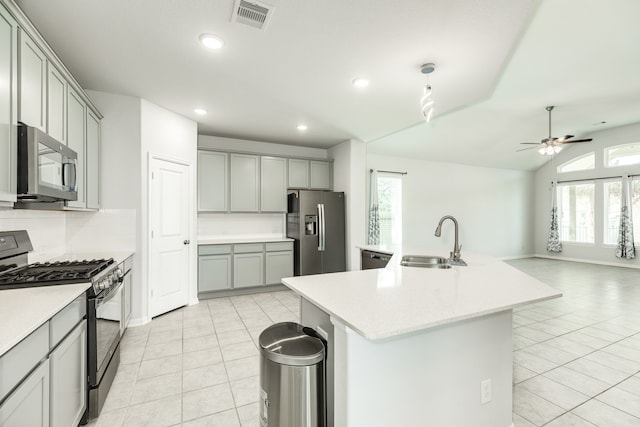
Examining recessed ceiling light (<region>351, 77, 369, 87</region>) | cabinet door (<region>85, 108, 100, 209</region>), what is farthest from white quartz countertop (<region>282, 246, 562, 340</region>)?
cabinet door (<region>85, 108, 100, 209</region>)

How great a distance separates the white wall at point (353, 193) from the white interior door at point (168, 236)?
2636mm

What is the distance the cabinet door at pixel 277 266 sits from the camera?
484cm

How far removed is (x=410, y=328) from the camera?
110 centimetres

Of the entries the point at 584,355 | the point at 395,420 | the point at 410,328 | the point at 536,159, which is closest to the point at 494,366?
the point at 395,420

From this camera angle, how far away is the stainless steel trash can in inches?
54.7

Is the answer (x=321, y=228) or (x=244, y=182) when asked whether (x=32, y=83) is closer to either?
(x=244, y=182)

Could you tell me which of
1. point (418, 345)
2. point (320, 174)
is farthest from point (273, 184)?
point (418, 345)

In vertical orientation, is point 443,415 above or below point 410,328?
below

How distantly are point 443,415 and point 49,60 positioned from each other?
3347 mm

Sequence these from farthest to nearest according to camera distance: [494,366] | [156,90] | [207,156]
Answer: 1. [207,156]
2. [156,90]
3. [494,366]

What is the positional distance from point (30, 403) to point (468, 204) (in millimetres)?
8667

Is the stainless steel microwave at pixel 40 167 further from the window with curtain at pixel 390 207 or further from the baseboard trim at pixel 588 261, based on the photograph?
the baseboard trim at pixel 588 261

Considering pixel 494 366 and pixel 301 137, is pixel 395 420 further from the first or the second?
pixel 301 137

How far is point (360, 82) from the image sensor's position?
9.86ft
